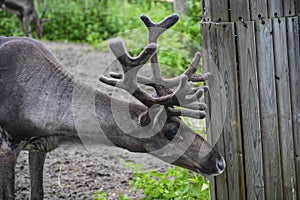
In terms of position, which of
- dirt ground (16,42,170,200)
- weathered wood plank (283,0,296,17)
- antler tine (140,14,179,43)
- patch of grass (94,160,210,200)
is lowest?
dirt ground (16,42,170,200)

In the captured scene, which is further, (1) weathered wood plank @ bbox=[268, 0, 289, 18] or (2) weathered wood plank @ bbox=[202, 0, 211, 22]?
(2) weathered wood plank @ bbox=[202, 0, 211, 22]

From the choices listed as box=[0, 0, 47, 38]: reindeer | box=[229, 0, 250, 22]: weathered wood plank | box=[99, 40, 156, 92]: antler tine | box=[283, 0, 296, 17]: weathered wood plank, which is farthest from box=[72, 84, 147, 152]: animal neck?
box=[0, 0, 47, 38]: reindeer

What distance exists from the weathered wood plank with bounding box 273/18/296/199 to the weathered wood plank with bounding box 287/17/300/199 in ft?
0.11

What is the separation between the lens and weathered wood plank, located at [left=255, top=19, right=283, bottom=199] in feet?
13.9

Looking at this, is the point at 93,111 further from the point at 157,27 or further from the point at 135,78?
the point at 157,27

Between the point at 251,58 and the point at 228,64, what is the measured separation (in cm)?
16

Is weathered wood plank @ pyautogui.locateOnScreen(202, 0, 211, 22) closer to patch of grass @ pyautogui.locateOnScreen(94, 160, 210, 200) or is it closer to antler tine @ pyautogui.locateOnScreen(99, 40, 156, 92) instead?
antler tine @ pyautogui.locateOnScreen(99, 40, 156, 92)

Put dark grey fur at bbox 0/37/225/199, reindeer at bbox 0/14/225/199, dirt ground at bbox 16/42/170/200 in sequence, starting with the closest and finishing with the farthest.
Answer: reindeer at bbox 0/14/225/199
dark grey fur at bbox 0/37/225/199
dirt ground at bbox 16/42/170/200

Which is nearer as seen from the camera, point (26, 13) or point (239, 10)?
point (239, 10)

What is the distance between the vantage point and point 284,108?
434cm

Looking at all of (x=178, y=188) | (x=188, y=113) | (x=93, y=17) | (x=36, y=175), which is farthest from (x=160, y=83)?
(x=93, y=17)

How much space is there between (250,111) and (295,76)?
40 cm

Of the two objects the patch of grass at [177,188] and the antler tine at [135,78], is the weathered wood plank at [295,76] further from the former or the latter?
the patch of grass at [177,188]

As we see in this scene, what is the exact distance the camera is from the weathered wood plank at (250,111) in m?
4.25
